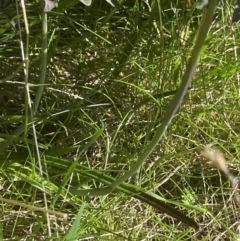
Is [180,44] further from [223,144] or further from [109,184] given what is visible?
[109,184]

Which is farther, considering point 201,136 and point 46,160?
point 201,136

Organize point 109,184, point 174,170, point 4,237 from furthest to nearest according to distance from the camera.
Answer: point 174,170, point 4,237, point 109,184

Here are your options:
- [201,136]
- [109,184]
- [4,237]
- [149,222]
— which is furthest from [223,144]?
[4,237]

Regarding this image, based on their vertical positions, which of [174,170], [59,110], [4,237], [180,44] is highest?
[180,44]

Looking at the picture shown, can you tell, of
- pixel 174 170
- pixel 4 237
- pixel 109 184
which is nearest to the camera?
pixel 109 184

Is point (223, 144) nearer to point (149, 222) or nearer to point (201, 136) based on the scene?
point (201, 136)

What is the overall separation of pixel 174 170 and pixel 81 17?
0.41 meters

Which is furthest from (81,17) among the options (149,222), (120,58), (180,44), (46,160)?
(149,222)

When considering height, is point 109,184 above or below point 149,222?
above

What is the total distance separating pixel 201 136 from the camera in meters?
1.22

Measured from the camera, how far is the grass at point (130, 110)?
1099 millimetres

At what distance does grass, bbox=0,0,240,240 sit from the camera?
1.10 m

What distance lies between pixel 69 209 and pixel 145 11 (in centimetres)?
48

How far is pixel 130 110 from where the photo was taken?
1156 mm
